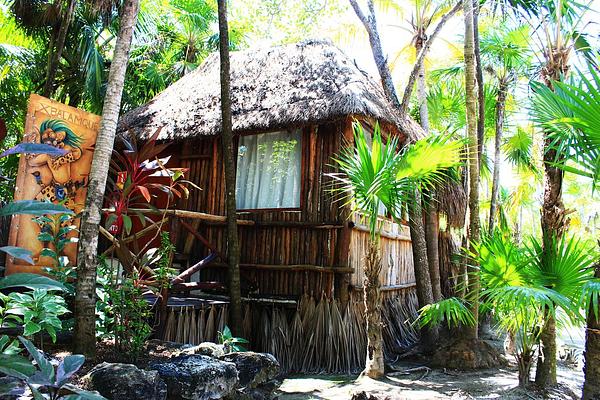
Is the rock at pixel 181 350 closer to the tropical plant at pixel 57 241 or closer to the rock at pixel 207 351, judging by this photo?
the rock at pixel 207 351

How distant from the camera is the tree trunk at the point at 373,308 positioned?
4.98m

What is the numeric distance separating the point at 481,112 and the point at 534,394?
3943mm

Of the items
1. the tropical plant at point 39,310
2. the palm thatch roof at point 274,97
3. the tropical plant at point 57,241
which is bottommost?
the tropical plant at point 39,310

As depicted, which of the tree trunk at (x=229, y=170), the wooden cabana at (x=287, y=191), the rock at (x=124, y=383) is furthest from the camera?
the wooden cabana at (x=287, y=191)

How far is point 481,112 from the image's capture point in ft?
22.6

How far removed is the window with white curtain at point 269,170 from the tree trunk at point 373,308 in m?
1.89

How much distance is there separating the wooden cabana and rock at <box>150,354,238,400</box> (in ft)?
6.87

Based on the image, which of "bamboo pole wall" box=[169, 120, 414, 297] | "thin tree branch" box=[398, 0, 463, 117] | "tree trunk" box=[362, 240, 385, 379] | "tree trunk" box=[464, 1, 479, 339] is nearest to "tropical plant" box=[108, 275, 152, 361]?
"tree trunk" box=[362, 240, 385, 379]

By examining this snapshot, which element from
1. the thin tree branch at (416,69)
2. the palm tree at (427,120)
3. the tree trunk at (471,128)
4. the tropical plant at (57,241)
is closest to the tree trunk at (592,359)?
the palm tree at (427,120)

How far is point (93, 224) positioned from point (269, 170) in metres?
3.71

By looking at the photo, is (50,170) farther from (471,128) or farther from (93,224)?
(471,128)

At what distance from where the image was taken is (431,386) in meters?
5.08

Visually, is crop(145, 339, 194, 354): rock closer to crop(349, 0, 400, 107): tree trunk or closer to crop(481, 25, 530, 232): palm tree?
crop(349, 0, 400, 107): tree trunk

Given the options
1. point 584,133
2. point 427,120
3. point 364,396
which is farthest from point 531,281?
point 427,120
